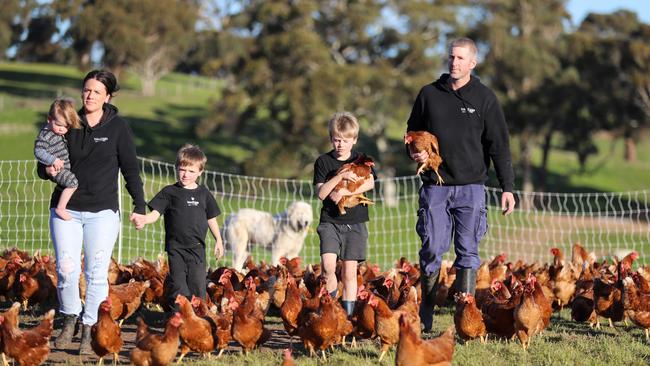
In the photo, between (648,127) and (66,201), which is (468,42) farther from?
(648,127)

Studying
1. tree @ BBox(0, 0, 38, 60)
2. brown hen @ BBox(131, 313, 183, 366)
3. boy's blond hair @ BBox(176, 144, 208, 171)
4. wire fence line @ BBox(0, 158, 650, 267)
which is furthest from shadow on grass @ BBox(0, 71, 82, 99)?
brown hen @ BBox(131, 313, 183, 366)

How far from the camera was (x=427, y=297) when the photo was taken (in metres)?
7.22

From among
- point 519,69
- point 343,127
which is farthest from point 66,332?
point 519,69

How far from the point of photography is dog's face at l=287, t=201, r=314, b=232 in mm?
13109

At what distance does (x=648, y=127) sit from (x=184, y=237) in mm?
30900

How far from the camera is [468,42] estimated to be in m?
6.90

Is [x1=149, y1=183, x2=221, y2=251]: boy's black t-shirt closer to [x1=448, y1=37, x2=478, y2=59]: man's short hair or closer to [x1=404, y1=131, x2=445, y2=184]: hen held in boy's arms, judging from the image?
[x1=404, y1=131, x2=445, y2=184]: hen held in boy's arms

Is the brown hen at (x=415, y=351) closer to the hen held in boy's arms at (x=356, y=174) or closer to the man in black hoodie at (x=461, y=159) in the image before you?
the man in black hoodie at (x=461, y=159)

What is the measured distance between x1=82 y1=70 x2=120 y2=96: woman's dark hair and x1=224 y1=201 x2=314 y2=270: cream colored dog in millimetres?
6595

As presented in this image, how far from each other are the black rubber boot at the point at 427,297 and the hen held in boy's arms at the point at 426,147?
831 mm

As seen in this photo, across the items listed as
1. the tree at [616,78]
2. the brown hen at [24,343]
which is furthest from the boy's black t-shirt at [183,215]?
the tree at [616,78]

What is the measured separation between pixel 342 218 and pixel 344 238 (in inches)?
6.5

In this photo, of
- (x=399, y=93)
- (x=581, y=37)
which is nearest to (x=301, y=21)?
(x=399, y=93)

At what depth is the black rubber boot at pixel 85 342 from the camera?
662 cm
